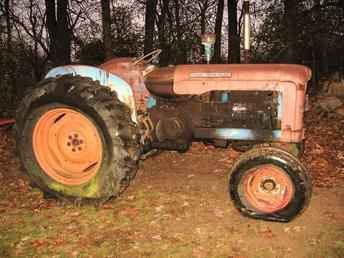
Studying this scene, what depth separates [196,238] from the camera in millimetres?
4039

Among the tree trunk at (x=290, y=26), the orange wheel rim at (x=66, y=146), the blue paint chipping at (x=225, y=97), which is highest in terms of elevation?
the tree trunk at (x=290, y=26)

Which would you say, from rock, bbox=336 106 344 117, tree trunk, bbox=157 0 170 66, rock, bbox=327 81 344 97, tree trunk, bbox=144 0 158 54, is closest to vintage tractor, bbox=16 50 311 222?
rock, bbox=336 106 344 117

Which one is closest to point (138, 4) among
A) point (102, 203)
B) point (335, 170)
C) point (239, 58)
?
point (239, 58)

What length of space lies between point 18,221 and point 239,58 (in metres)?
13.0

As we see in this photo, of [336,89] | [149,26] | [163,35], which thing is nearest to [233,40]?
[163,35]

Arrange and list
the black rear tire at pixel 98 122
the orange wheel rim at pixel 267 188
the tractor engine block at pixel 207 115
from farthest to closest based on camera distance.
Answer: the tractor engine block at pixel 207 115, the black rear tire at pixel 98 122, the orange wheel rim at pixel 267 188

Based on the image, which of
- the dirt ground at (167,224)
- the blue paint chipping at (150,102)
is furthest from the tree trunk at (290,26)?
the blue paint chipping at (150,102)

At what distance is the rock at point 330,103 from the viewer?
33.7 feet

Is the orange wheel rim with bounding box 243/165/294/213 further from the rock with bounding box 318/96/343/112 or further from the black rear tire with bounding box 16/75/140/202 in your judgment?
the rock with bounding box 318/96/343/112

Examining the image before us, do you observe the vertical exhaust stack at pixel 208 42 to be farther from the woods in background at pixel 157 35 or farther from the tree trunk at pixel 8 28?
the tree trunk at pixel 8 28

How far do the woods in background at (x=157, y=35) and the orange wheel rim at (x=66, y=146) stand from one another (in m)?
6.21

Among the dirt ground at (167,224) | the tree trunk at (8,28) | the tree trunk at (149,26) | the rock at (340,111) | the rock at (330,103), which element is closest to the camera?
the dirt ground at (167,224)

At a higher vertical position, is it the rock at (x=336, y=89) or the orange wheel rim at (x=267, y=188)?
the rock at (x=336, y=89)

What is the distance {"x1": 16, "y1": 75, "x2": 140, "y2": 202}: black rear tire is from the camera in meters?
4.31
